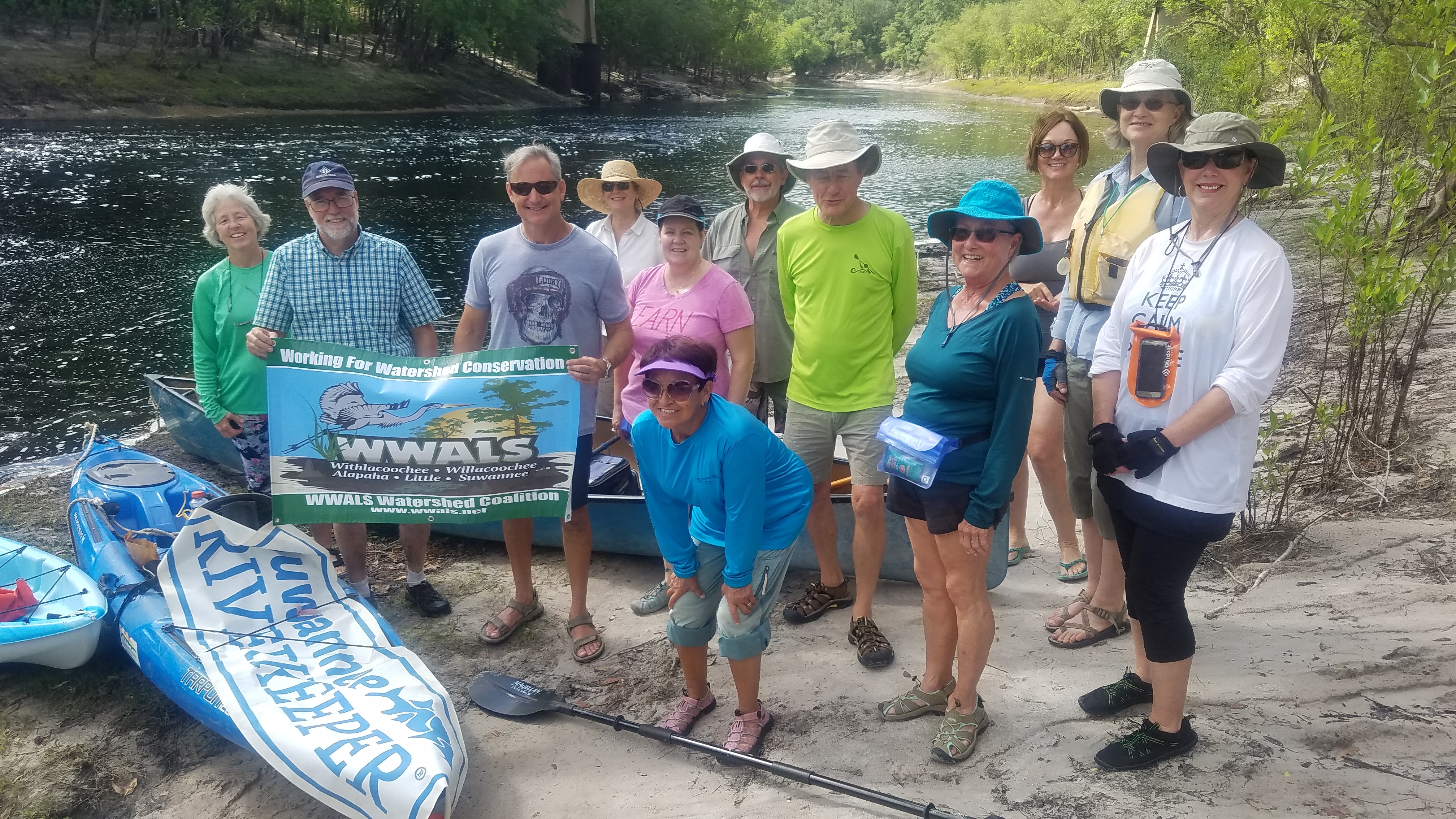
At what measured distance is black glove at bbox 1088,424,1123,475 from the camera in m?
3.08

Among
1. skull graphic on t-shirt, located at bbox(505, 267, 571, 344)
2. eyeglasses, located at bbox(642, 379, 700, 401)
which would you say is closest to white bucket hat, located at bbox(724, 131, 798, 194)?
skull graphic on t-shirt, located at bbox(505, 267, 571, 344)

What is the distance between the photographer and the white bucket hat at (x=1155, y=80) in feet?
13.1

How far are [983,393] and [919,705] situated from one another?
4.54ft

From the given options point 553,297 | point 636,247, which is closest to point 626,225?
point 636,247

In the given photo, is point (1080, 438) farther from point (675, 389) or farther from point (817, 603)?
point (675, 389)

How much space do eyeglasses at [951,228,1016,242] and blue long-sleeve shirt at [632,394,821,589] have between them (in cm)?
94

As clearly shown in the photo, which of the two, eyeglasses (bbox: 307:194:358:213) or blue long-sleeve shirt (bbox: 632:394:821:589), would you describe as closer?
blue long-sleeve shirt (bbox: 632:394:821:589)

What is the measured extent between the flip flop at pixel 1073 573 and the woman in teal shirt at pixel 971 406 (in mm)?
1575

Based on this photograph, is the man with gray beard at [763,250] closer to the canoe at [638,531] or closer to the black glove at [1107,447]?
the canoe at [638,531]

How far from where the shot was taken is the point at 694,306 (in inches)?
180

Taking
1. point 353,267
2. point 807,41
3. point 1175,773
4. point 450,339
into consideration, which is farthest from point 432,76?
point 807,41

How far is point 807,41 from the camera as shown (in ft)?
429

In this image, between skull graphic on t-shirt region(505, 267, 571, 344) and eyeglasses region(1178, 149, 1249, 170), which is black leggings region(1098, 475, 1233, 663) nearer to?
eyeglasses region(1178, 149, 1249, 170)

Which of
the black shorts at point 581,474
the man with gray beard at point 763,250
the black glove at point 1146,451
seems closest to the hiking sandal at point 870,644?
the man with gray beard at point 763,250
